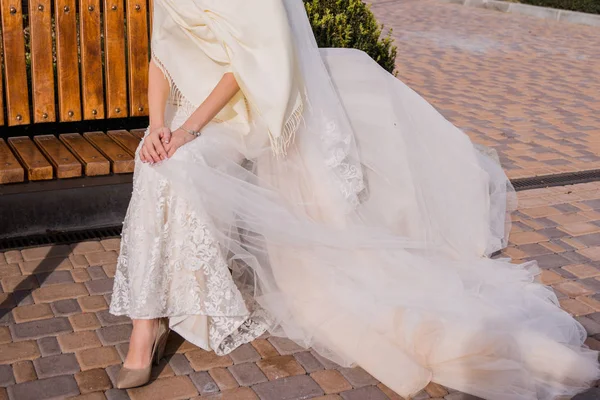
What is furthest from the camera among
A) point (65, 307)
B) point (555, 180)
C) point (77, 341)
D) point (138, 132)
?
point (555, 180)

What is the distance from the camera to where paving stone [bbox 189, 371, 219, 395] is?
286 cm

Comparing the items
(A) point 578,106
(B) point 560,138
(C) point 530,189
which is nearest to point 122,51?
(C) point 530,189

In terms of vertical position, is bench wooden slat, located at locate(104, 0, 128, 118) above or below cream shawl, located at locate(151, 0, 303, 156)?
below

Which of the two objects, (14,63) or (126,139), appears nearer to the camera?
(14,63)

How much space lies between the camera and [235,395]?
2.84 metres

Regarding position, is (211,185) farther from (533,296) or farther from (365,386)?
(533,296)

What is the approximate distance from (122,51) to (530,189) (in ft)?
8.60

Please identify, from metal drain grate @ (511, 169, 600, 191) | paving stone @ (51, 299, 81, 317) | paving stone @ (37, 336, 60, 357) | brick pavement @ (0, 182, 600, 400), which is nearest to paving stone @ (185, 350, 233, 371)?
brick pavement @ (0, 182, 600, 400)

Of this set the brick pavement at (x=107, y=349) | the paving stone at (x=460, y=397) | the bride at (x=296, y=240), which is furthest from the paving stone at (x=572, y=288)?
the paving stone at (x=460, y=397)

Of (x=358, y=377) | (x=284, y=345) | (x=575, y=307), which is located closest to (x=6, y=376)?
(x=284, y=345)

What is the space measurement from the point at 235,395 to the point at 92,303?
0.93 meters

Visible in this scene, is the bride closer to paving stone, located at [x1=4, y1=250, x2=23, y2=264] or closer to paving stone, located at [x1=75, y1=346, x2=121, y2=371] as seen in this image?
paving stone, located at [x1=75, y1=346, x2=121, y2=371]

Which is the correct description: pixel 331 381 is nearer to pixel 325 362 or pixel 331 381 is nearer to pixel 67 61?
pixel 325 362

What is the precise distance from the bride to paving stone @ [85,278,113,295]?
51 cm
